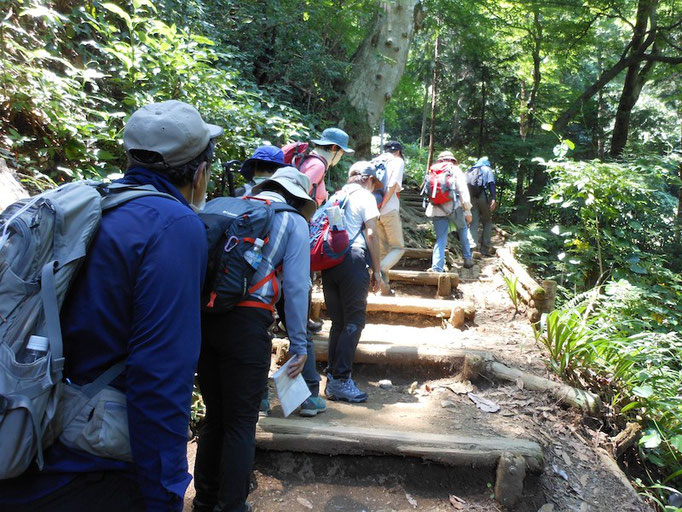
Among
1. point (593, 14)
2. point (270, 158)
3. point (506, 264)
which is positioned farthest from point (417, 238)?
point (593, 14)

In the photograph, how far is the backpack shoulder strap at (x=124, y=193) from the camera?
1393 mm

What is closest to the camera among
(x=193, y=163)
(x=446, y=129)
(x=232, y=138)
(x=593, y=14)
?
(x=193, y=163)

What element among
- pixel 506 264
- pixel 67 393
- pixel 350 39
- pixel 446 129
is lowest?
pixel 506 264

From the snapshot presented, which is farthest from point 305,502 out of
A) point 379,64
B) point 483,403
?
point 379,64

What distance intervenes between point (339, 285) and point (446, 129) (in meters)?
14.5

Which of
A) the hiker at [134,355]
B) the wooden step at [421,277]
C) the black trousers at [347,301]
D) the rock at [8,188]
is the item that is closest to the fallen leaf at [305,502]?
the black trousers at [347,301]

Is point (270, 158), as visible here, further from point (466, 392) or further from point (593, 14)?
point (593, 14)

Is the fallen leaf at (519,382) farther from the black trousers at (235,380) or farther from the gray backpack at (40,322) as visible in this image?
the gray backpack at (40,322)

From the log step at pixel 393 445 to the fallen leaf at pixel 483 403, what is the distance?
2.29ft

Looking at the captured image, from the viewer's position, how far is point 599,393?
15.2 ft

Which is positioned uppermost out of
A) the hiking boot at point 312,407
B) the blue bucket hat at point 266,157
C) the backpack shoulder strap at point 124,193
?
the blue bucket hat at point 266,157

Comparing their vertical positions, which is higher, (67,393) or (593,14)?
(593,14)

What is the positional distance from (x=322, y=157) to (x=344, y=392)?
2.26 metres

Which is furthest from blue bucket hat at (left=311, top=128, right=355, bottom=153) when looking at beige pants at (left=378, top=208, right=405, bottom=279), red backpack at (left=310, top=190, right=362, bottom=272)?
beige pants at (left=378, top=208, right=405, bottom=279)
